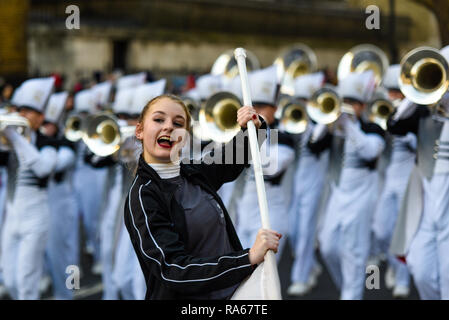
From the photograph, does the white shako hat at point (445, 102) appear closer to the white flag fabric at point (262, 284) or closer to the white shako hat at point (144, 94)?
the white flag fabric at point (262, 284)

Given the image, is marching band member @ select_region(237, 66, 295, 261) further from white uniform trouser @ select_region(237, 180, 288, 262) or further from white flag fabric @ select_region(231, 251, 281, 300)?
white flag fabric @ select_region(231, 251, 281, 300)

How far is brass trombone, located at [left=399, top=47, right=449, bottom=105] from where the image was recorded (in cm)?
544

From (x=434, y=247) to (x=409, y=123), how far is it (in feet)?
2.92

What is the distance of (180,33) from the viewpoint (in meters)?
A: 22.2

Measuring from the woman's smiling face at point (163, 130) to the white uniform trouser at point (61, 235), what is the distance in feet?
13.8

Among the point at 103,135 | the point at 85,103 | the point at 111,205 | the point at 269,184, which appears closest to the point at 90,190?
the point at 85,103

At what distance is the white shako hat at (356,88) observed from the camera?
7.36 m

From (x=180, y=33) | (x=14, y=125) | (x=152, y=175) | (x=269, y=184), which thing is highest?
(x=180, y=33)

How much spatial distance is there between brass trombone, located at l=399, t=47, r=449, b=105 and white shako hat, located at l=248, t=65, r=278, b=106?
136cm

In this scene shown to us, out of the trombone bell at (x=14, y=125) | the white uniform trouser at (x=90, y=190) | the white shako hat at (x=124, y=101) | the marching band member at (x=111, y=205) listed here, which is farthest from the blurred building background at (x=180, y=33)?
the trombone bell at (x=14, y=125)

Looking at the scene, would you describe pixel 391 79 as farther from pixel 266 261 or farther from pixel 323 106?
pixel 266 261
